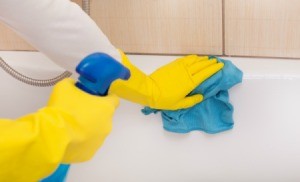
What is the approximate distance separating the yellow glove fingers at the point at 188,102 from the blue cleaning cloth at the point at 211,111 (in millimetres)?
18

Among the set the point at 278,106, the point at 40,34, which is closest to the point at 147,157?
the point at 278,106

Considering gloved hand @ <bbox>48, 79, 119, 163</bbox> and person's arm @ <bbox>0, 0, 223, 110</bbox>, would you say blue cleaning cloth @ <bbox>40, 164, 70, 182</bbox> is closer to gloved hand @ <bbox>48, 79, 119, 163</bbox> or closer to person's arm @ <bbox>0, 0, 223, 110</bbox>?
gloved hand @ <bbox>48, 79, 119, 163</bbox>

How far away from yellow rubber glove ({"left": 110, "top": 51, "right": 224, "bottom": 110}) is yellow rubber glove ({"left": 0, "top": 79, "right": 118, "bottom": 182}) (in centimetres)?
39

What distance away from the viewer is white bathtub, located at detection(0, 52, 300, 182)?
1.11 metres

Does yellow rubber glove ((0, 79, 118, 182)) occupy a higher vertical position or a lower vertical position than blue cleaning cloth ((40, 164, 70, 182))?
higher

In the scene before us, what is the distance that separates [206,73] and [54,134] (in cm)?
58

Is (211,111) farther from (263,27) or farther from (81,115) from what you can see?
(81,115)

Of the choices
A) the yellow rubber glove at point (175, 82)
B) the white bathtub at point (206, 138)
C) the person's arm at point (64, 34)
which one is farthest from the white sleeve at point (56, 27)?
the white bathtub at point (206, 138)

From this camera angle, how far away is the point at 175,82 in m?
1.08

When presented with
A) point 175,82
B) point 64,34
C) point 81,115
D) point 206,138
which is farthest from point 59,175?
point 206,138

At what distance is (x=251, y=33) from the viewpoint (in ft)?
3.58

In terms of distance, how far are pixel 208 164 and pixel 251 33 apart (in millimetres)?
412

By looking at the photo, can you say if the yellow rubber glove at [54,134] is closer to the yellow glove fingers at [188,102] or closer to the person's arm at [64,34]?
the person's arm at [64,34]

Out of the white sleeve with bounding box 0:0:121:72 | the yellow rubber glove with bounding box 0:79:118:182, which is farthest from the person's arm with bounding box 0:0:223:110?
the yellow rubber glove with bounding box 0:79:118:182
